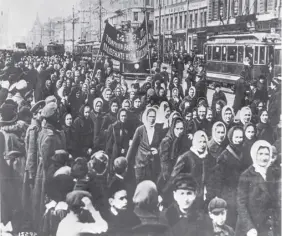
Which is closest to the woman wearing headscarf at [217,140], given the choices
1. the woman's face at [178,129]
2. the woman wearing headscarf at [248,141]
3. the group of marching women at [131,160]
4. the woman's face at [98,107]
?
the group of marching women at [131,160]

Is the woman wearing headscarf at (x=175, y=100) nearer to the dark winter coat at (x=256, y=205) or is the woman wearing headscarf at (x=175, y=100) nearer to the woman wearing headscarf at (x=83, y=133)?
the woman wearing headscarf at (x=83, y=133)

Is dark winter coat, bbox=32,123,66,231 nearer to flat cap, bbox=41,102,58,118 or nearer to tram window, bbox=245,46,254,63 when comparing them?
flat cap, bbox=41,102,58,118

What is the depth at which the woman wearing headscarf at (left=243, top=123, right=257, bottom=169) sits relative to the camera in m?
5.29

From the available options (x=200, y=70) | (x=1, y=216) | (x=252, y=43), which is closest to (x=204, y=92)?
(x=200, y=70)

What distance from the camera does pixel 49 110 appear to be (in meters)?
5.24

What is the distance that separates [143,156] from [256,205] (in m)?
1.33

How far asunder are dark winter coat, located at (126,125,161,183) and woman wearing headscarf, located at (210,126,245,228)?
26.2 inches

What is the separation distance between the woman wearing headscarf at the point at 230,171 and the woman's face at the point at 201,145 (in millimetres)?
204

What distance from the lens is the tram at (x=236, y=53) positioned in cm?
546

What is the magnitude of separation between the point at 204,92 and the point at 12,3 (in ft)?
7.76

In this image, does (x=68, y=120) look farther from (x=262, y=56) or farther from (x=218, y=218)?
(x=262, y=56)

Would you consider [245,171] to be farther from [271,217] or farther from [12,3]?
[12,3]

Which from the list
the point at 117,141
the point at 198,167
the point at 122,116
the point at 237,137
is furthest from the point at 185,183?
the point at 122,116

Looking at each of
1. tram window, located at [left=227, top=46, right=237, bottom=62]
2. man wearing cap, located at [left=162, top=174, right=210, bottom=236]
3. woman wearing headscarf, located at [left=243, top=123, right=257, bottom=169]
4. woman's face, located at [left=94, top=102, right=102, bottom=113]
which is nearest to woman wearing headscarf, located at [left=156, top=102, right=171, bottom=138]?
man wearing cap, located at [left=162, top=174, right=210, bottom=236]
